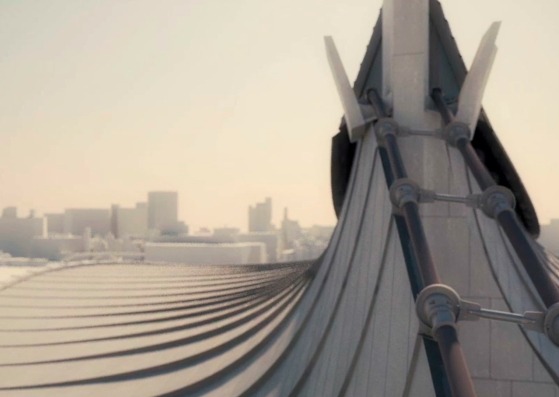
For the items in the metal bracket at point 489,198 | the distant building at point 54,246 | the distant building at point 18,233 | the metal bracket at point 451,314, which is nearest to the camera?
the metal bracket at point 451,314

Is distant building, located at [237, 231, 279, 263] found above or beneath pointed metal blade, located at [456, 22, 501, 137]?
beneath

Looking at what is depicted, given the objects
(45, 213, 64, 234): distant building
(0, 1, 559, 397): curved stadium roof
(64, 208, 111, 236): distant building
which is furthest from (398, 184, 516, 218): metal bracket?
(45, 213, 64, 234): distant building

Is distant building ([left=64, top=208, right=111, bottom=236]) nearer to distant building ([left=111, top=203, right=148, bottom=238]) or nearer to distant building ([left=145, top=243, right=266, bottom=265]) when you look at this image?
distant building ([left=111, top=203, right=148, bottom=238])

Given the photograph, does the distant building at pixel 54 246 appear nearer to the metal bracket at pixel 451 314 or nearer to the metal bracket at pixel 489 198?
the metal bracket at pixel 489 198

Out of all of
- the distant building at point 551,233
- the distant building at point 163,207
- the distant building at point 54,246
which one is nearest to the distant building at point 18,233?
the distant building at point 54,246

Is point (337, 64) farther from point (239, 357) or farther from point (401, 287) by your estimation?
point (239, 357)

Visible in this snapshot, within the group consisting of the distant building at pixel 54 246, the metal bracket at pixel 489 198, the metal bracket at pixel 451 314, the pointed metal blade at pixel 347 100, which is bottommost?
the distant building at pixel 54 246

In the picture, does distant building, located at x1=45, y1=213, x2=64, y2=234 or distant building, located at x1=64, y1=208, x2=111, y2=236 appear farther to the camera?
distant building, located at x1=45, y1=213, x2=64, y2=234
